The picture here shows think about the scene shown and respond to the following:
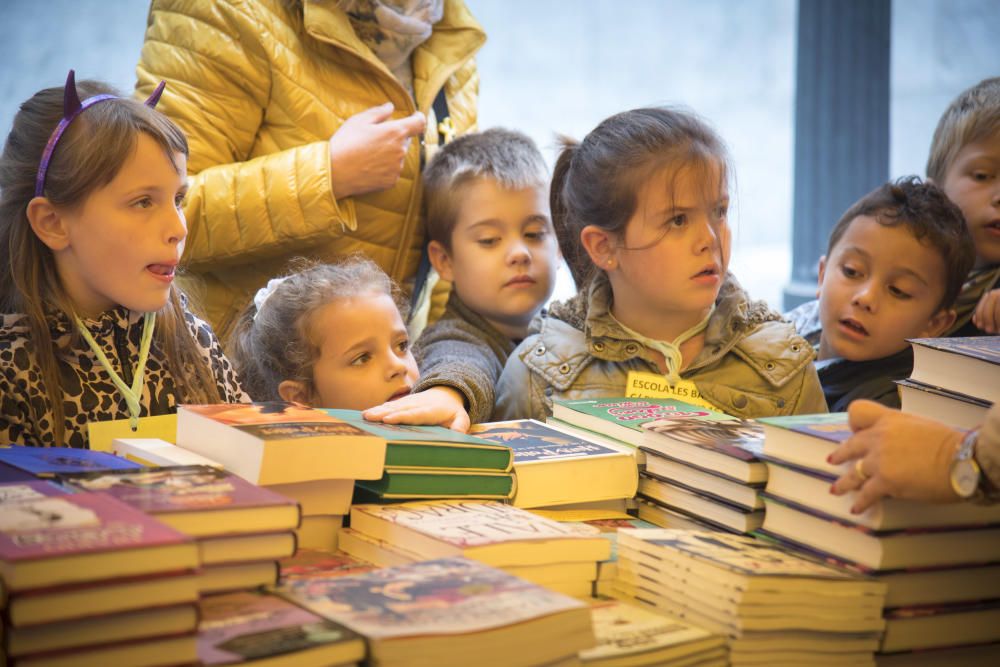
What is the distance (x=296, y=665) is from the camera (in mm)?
993

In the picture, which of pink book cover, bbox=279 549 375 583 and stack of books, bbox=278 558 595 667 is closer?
stack of books, bbox=278 558 595 667

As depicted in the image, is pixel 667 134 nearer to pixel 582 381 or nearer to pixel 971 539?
pixel 582 381

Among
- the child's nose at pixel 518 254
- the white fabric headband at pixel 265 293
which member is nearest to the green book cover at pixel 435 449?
the white fabric headband at pixel 265 293

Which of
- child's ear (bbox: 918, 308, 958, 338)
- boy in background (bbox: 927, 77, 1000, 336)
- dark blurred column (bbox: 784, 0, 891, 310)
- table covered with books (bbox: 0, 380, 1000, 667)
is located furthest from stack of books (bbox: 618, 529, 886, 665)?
dark blurred column (bbox: 784, 0, 891, 310)

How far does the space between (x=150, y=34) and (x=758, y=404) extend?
5.18 feet

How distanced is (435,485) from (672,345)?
832mm

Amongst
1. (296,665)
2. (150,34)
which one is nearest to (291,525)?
(296,665)

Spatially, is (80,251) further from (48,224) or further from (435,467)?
(435,467)

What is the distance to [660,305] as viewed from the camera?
2.15 m

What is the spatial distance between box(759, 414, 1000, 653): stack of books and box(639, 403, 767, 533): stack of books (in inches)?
2.2

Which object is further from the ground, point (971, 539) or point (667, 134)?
point (667, 134)

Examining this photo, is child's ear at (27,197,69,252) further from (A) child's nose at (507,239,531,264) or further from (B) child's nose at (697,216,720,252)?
(B) child's nose at (697,216,720,252)

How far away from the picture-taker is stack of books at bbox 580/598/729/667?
3.73ft

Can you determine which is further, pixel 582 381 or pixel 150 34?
pixel 150 34
